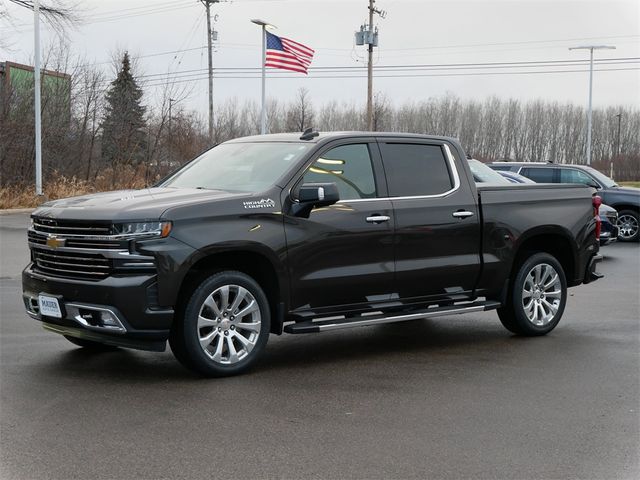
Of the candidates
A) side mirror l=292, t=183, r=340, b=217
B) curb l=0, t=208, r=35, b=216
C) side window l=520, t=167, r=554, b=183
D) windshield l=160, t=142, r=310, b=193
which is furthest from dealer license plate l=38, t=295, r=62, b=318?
curb l=0, t=208, r=35, b=216

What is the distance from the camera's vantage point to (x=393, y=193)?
7719 mm

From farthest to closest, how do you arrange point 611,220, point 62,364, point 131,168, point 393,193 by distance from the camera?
point 131,168
point 611,220
point 393,193
point 62,364

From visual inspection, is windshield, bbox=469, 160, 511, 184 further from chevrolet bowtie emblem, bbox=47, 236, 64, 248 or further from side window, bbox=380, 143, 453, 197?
chevrolet bowtie emblem, bbox=47, 236, 64, 248

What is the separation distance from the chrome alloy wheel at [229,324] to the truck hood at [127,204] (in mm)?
753

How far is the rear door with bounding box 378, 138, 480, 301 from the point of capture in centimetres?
768

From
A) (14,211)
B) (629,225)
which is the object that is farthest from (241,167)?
(14,211)

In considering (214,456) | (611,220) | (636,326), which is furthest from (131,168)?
(214,456)

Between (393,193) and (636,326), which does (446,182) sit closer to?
(393,193)

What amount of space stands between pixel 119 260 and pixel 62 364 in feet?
4.42

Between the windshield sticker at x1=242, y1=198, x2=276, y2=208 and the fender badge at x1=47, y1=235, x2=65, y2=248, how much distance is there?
1.42m

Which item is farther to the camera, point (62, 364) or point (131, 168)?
point (131, 168)

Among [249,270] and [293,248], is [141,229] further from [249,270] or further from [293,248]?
[293,248]

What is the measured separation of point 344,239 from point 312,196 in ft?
1.81

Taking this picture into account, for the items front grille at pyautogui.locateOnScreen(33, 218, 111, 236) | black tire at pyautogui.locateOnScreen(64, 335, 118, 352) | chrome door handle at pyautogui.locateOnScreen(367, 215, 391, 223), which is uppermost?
chrome door handle at pyautogui.locateOnScreen(367, 215, 391, 223)
